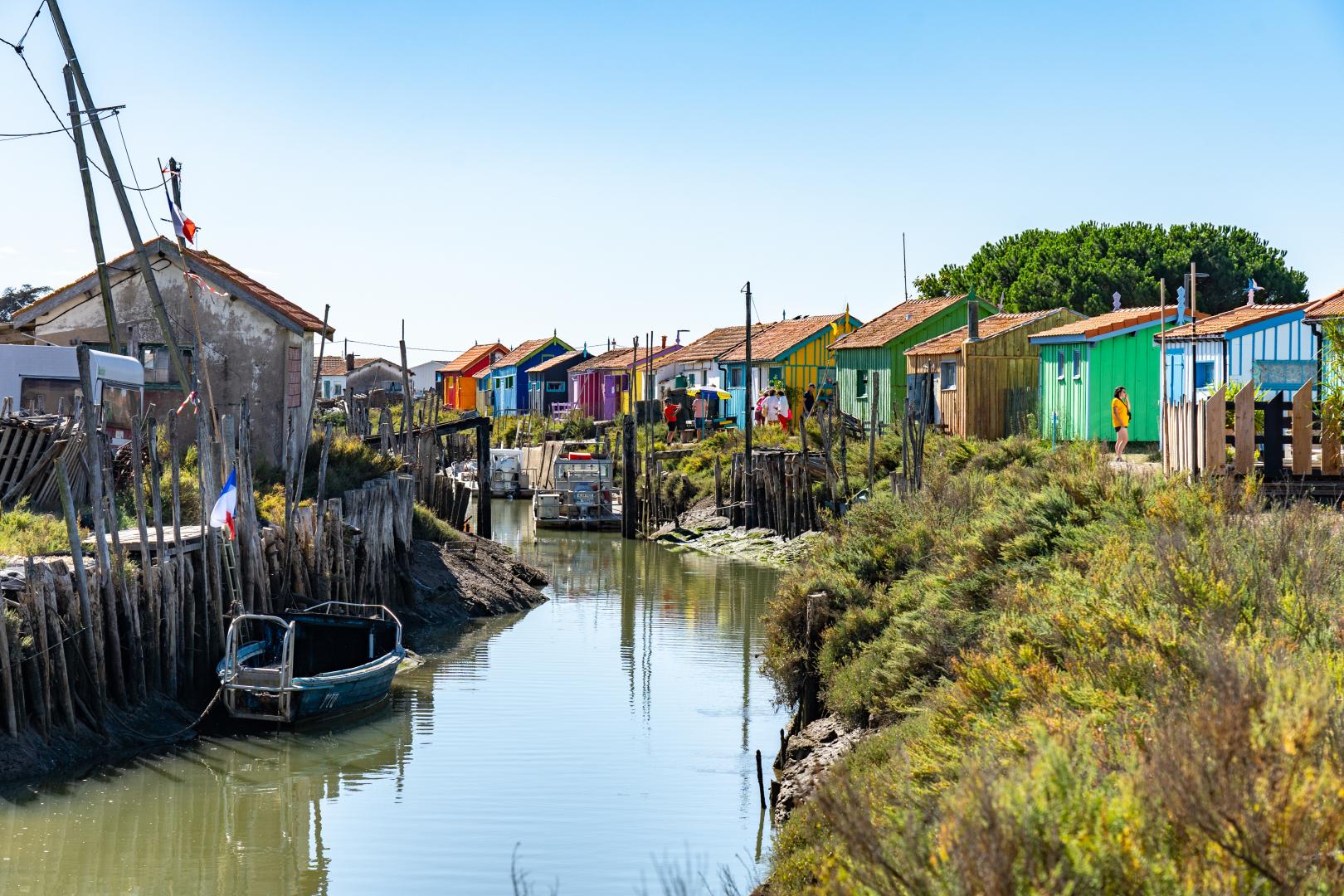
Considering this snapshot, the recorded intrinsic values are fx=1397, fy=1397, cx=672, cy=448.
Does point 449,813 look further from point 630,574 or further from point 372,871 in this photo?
point 630,574

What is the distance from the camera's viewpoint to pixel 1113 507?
534 inches

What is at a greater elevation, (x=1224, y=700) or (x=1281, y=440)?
(x=1281, y=440)

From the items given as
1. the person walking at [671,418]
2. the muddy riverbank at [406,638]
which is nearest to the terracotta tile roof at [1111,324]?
the muddy riverbank at [406,638]

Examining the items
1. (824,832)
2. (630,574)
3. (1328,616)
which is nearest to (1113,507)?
(1328,616)

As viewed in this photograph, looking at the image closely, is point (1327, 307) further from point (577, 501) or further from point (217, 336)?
point (577, 501)

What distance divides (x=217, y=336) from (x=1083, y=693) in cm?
2258

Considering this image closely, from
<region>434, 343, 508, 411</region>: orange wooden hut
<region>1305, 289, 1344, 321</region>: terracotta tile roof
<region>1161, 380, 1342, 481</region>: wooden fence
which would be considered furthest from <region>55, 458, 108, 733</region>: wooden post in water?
<region>434, 343, 508, 411</region>: orange wooden hut

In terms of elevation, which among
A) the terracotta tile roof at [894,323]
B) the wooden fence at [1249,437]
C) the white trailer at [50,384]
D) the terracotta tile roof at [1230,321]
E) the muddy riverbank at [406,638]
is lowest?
the muddy riverbank at [406,638]

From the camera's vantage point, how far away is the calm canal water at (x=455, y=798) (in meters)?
11.9

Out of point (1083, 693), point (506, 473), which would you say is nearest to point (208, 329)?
point (1083, 693)

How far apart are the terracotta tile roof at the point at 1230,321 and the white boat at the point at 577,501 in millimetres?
18852

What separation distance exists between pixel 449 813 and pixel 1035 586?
6.03m

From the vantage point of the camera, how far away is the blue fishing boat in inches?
624

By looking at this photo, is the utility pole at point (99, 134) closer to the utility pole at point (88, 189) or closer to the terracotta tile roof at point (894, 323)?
the utility pole at point (88, 189)
